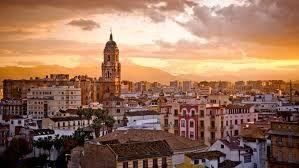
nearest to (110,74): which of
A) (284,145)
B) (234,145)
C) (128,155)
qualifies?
(234,145)

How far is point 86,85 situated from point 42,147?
2885cm

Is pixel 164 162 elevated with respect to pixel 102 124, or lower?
lower

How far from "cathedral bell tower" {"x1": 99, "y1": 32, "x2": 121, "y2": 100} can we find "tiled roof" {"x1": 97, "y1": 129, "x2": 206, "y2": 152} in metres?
32.6

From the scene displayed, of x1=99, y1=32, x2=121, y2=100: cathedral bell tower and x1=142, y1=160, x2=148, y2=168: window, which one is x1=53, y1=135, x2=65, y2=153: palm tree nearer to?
x1=142, y1=160, x2=148, y2=168: window

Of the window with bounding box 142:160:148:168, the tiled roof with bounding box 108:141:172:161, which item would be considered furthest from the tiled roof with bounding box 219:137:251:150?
the window with bounding box 142:160:148:168

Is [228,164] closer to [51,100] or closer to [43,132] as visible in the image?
[43,132]

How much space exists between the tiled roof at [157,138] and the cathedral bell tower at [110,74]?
107 feet

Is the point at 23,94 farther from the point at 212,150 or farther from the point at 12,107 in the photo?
the point at 212,150

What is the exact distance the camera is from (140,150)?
15.1m

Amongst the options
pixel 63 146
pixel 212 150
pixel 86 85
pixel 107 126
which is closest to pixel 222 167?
pixel 212 150

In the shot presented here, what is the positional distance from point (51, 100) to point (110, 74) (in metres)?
13.4

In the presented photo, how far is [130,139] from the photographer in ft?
58.9

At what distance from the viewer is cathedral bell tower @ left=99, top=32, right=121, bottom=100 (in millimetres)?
51438

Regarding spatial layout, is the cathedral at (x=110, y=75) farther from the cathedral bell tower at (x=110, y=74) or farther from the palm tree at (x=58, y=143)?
the palm tree at (x=58, y=143)
